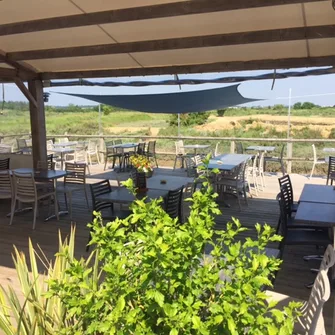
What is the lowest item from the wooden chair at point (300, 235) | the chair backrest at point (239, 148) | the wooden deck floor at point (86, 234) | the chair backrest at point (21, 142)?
the wooden deck floor at point (86, 234)

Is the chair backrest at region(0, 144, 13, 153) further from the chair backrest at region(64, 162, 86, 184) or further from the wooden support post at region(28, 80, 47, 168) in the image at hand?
the chair backrest at region(64, 162, 86, 184)

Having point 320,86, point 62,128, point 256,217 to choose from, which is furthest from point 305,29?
point 62,128

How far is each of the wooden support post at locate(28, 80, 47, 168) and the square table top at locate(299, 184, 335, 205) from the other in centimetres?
468

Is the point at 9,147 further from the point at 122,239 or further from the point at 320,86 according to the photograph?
the point at 320,86

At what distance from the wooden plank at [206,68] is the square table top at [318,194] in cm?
169

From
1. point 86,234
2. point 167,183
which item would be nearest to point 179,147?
point 167,183

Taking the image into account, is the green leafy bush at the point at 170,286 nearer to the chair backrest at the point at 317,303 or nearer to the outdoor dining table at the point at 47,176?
the chair backrest at the point at 317,303

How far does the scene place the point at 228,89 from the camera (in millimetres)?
6914

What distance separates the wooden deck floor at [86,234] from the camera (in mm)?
3516

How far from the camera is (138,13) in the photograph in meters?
3.61

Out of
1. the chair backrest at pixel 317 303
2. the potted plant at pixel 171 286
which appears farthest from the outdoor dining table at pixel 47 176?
the chair backrest at pixel 317 303

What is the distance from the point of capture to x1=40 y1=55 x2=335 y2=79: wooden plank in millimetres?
4898

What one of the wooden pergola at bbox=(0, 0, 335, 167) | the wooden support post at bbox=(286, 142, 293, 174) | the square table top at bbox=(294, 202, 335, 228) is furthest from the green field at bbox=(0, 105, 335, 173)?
the square table top at bbox=(294, 202, 335, 228)

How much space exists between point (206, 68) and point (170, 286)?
15.2 feet
